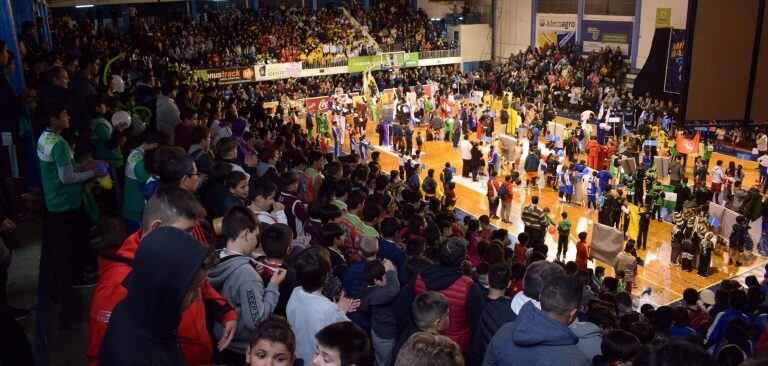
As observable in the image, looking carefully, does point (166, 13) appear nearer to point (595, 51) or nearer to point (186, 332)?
point (595, 51)

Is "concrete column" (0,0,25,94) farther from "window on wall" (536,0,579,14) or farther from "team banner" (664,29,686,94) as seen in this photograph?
"window on wall" (536,0,579,14)

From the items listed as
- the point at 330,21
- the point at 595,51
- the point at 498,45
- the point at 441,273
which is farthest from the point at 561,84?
the point at 441,273

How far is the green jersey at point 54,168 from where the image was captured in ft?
17.2

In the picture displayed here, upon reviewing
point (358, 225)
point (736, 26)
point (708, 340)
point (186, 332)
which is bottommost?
point (708, 340)

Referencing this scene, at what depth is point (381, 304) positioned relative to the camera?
448 cm

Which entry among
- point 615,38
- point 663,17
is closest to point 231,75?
point 615,38

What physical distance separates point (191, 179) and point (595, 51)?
3022 centimetres

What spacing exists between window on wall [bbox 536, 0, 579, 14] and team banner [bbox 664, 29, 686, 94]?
684 cm

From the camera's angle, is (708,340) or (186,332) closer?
(186,332)

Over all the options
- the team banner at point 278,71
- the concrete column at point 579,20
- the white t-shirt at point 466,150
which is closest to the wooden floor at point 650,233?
the white t-shirt at point 466,150

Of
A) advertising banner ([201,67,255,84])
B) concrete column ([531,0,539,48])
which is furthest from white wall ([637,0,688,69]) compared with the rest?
advertising banner ([201,67,255,84])

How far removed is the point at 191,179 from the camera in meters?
4.64

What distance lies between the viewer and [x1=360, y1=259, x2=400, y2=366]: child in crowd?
446 centimetres

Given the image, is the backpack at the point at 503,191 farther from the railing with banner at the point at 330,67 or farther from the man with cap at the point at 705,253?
the railing with banner at the point at 330,67
